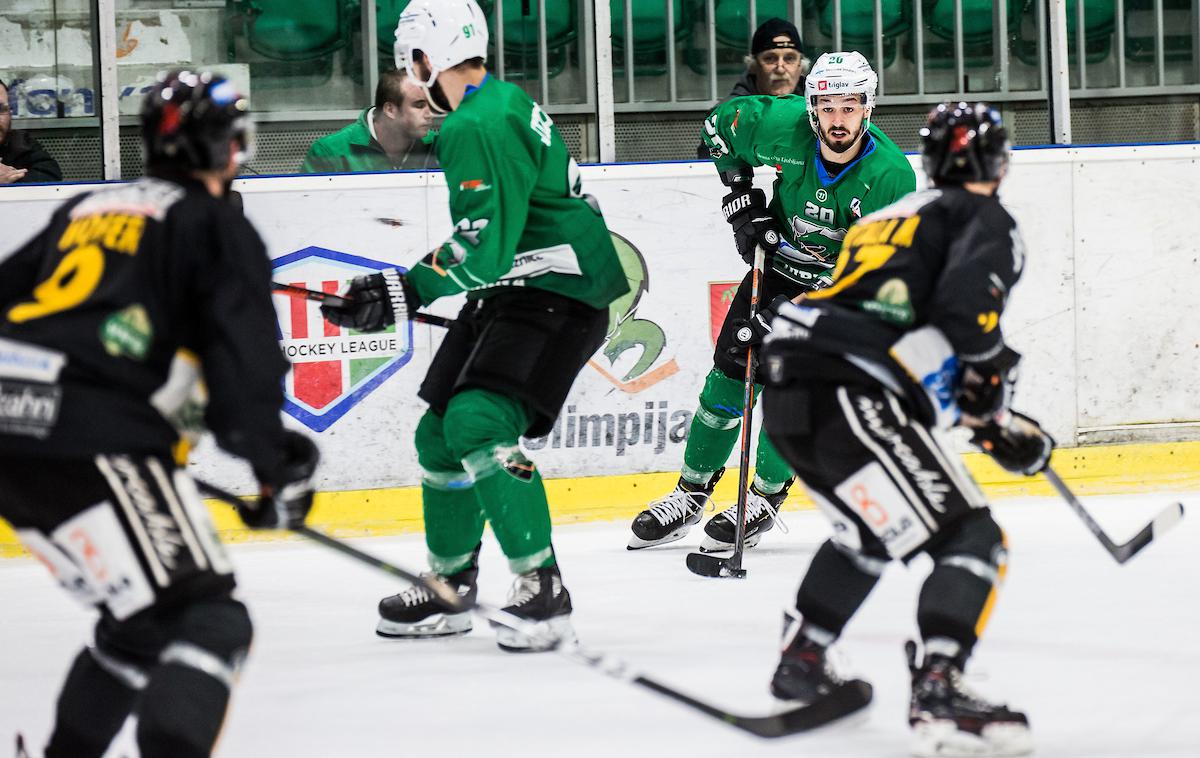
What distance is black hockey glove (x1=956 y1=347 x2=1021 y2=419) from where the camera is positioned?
2.35 meters

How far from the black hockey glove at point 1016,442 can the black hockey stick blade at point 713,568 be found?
4.82 feet

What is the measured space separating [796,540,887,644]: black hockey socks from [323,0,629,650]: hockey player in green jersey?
70 centimetres

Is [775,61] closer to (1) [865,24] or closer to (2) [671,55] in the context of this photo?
(2) [671,55]

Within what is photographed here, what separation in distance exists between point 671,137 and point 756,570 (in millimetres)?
1646

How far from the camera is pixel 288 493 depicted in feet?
6.32

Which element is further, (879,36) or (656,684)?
(879,36)

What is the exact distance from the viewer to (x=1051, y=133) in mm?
5234

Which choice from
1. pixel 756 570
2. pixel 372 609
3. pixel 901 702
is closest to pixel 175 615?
pixel 901 702

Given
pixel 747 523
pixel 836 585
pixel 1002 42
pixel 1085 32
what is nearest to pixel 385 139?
pixel 747 523

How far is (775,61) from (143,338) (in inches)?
133

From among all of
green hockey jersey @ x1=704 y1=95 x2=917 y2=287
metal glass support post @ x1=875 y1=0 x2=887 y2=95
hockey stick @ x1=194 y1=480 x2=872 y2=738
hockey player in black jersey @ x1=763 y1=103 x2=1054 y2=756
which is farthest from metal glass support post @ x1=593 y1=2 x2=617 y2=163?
hockey stick @ x1=194 y1=480 x2=872 y2=738

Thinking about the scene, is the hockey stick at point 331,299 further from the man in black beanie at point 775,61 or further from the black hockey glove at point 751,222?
the man in black beanie at point 775,61

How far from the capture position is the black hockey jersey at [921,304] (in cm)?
229

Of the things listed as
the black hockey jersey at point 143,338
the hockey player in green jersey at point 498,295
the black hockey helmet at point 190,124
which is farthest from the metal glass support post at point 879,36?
the black hockey jersey at point 143,338
